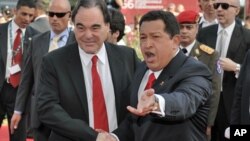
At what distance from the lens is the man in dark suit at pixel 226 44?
6.92m

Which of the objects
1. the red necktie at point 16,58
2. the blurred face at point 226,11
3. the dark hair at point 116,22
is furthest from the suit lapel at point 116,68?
the red necktie at point 16,58

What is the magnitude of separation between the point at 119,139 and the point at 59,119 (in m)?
0.38

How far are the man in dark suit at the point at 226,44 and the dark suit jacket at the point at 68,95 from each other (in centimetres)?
293

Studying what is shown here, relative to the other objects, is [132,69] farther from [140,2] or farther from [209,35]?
[140,2]

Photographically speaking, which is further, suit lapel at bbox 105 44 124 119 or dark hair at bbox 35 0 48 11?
dark hair at bbox 35 0 48 11

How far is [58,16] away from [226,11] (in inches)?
74.8

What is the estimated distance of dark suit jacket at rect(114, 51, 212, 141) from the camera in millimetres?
3319

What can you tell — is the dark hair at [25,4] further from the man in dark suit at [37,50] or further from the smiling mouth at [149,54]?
the smiling mouth at [149,54]

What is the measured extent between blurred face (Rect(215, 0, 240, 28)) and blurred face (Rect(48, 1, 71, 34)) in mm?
1710

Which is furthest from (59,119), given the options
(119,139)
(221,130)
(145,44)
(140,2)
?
(140,2)

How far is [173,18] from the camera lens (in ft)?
11.9

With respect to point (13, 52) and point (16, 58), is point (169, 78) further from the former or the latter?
point (13, 52)

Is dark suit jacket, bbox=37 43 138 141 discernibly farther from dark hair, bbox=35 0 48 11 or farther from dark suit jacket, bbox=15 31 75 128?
dark hair, bbox=35 0 48 11

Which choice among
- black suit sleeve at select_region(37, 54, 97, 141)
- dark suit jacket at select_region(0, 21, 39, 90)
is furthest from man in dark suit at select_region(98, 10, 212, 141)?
dark suit jacket at select_region(0, 21, 39, 90)
